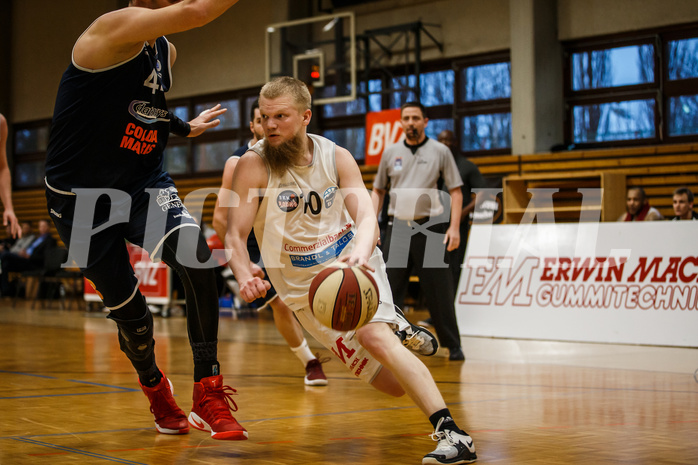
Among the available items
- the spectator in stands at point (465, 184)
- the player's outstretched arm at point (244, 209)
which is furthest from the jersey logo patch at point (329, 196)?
the spectator in stands at point (465, 184)

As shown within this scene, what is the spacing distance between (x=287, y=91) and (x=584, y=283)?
5.74m

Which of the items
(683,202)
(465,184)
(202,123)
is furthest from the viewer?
(683,202)

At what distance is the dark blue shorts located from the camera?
3613 mm

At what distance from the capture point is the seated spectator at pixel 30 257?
16469mm

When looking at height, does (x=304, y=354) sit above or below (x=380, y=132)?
below

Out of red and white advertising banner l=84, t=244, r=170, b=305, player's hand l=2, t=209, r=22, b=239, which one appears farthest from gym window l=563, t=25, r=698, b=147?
player's hand l=2, t=209, r=22, b=239

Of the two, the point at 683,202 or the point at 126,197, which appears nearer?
the point at 126,197

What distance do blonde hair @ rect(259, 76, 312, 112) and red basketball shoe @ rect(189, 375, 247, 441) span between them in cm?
130

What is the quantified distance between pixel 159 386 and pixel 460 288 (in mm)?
5987

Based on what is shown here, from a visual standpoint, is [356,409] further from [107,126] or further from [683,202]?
[683,202]

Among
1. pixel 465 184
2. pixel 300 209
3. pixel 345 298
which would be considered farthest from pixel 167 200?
pixel 465 184

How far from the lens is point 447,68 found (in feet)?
52.6

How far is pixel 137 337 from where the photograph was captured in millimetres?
3777

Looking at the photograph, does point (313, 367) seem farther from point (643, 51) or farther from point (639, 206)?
point (643, 51)
